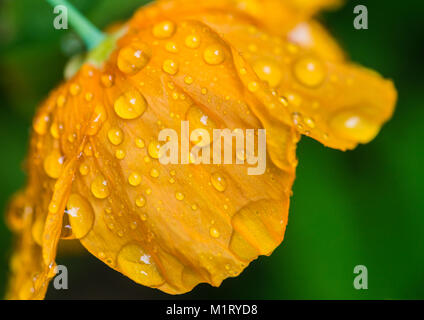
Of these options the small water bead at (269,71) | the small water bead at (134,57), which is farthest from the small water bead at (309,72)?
the small water bead at (134,57)

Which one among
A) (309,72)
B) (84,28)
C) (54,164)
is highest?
(84,28)

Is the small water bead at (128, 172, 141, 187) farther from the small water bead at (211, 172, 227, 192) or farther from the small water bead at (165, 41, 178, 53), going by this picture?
the small water bead at (165, 41, 178, 53)

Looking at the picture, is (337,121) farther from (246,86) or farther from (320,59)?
(246,86)

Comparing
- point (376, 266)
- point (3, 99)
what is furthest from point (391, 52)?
point (3, 99)

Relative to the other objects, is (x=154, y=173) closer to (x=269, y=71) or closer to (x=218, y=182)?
(x=218, y=182)

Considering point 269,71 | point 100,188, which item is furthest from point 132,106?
point 269,71

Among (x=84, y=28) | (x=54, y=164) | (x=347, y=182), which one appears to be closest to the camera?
(x=54, y=164)
